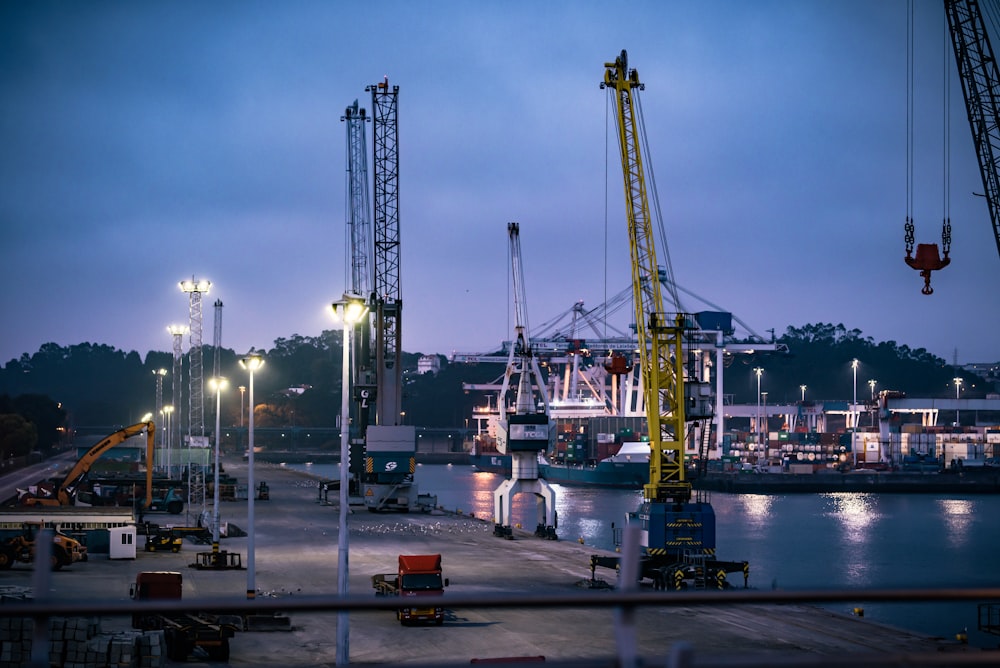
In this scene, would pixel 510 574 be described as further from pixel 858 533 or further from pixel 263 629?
pixel 858 533

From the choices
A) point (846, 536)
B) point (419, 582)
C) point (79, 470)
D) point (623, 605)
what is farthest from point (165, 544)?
point (846, 536)

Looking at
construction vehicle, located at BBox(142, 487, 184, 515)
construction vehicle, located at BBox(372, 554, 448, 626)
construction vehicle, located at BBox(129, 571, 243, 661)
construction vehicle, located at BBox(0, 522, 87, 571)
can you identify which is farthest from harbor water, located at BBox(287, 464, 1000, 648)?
construction vehicle, located at BBox(142, 487, 184, 515)

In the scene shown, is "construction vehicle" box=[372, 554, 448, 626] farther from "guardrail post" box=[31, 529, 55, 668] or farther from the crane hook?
"guardrail post" box=[31, 529, 55, 668]

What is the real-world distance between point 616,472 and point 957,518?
5146 centimetres

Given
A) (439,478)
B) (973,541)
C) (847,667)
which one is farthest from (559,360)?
(847,667)

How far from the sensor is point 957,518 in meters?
112

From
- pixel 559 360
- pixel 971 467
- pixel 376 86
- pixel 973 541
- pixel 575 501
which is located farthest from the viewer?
pixel 559 360

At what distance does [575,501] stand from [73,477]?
67.5m

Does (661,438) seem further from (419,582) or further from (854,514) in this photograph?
(854,514)

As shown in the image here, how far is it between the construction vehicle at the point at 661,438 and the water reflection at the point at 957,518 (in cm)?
3391

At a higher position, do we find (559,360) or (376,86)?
(376,86)

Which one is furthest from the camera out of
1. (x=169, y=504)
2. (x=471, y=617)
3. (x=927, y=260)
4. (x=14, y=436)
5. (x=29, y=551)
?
(x=14, y=436)

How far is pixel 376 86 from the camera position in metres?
108

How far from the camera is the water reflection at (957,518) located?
90.9m
